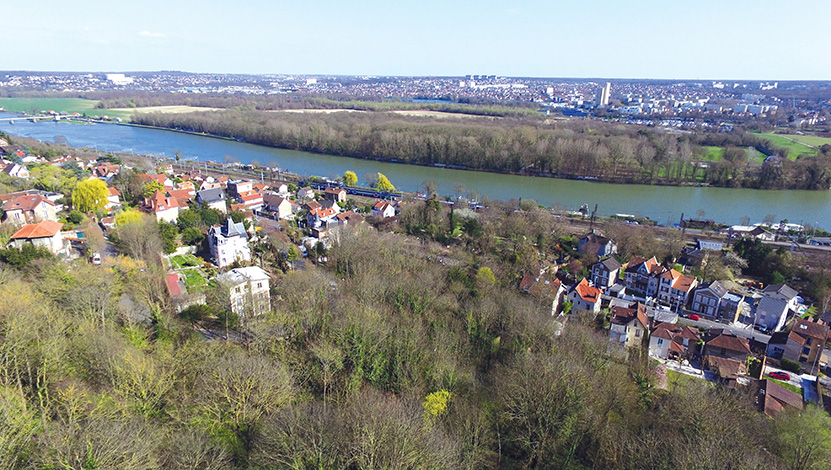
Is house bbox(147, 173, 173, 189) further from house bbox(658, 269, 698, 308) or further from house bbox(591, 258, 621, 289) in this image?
house bbox(658, 269, 698, 308)

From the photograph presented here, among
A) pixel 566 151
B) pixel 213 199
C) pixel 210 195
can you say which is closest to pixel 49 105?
pixel 210 195

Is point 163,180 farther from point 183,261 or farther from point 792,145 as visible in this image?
point 792,145

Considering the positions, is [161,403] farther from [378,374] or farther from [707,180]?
[707,180]

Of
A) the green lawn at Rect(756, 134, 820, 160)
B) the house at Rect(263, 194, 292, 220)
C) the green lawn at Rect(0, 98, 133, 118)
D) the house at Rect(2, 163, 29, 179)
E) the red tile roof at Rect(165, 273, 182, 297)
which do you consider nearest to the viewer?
the red tile roof at Rect(165, 273, 182, 297)

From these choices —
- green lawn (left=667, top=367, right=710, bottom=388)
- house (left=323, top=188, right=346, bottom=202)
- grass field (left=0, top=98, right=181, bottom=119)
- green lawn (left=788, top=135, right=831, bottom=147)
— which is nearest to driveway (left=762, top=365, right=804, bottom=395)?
green lawn (left=667, top=367, right=710, bottom=388)

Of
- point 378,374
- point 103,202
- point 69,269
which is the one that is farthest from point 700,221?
point 103,202

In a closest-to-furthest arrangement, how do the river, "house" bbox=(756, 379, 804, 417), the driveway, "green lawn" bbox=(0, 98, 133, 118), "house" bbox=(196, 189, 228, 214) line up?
"house" bbox=(756, 379, 804, 417)
the driveway
"house" bbox=(196, 189, 228, 214)
the river
"green lawn" bbox=(0, 98, 133, 118)
